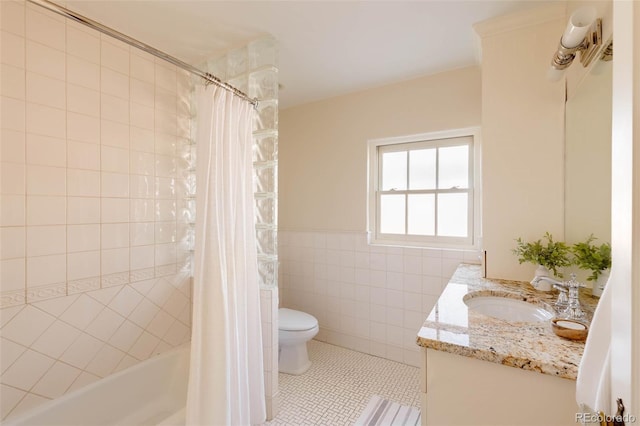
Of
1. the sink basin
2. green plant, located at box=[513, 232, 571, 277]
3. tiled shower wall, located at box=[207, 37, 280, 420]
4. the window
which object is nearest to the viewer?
the sink basin

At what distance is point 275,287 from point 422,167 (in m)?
1.62

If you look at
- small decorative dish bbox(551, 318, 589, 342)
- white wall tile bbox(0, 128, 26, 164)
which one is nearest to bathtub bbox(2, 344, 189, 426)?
white wall tile bbox(0, 128, 26, 164)

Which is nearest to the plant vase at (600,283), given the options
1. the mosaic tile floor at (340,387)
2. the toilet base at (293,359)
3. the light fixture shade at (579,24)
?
the light fixture shade at (579,24)

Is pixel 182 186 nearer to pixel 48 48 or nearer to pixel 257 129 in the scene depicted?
pixel 257 129

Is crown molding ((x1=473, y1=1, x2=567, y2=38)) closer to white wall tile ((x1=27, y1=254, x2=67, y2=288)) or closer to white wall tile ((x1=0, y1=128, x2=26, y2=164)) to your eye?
white wall tile ((x1=0, y1=128, x2=26, y2=164))

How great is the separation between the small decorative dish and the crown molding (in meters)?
1.58

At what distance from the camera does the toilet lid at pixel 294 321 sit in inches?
84.5

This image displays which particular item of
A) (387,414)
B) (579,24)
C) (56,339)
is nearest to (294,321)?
(387,414)

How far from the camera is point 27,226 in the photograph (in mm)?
1400

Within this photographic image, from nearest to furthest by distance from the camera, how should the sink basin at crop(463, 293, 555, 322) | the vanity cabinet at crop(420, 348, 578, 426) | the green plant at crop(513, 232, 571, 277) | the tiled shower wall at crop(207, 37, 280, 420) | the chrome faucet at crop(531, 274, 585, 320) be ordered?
the vanity cabinet at crop(420, 348, 578, 426) < the chrome faucet at crop(531, 274, 585, 320) < the sink basin at crop(463, 293, 555, 322) < the green plant at crop(513, 232, 571, 277) < the tiled shower wall at crop(207, 37, 280, 420)

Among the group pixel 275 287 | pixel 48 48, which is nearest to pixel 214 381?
pixel 275 287

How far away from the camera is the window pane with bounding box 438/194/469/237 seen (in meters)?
2.25

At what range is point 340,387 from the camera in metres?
2.02

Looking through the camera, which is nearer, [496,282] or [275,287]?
[496,282]
